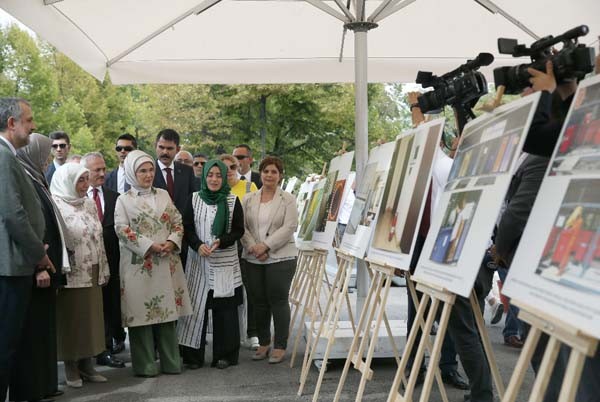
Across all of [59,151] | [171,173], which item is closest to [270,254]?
[171,173]

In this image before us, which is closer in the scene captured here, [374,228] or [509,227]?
[509,227]

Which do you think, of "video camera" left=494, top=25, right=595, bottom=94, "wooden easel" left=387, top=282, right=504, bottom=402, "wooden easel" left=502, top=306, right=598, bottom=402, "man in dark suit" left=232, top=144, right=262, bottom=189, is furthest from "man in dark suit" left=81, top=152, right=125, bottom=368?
"wooden easel" left=502, top=306, right=598, bottom=402

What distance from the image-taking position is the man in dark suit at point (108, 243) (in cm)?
566

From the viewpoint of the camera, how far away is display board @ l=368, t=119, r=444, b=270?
11.0 feet

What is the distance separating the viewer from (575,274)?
6.17 feet

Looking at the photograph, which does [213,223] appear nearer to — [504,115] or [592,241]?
[504,115]

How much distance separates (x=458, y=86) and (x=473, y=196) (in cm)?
83

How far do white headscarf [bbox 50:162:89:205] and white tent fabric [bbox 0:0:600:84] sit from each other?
1.23 meters

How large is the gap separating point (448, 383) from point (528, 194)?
89.1 inches

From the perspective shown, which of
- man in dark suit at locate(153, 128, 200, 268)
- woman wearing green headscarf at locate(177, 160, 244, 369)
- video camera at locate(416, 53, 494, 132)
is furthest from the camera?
man in dark suit at locate(153, 128, 200, 268)

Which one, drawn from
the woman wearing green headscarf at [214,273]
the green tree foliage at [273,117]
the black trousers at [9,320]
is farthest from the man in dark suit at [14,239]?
the green tree foliage at [273,117]

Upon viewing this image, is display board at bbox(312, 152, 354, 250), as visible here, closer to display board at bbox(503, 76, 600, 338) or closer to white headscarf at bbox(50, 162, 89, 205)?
white headscarf at bbox(50, 162, 89, 205)

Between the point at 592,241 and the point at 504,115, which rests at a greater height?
the point at 504,115

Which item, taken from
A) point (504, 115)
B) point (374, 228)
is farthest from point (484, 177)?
point (374, 228)
